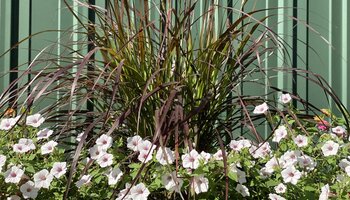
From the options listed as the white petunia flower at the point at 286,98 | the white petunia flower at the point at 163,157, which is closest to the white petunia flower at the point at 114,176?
the white petunia flower at the point at 163,157

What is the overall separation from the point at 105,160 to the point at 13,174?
336 millimetres

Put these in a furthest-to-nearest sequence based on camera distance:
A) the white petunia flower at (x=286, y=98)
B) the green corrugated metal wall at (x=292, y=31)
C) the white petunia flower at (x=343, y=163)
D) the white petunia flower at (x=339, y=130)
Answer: the green corrugated metal wall at (x=292, y=31) → the white petunia flower at (x=339, y=130) → the white petunia flower at (x=286, y=98) → the white petunia flower at (x=343, y=163)

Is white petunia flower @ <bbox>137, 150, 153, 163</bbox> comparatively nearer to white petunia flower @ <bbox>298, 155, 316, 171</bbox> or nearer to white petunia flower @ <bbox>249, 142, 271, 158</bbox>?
white petunia flower @ <bbox>249, 142, 271, 158</bbox>

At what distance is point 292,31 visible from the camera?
13.8ft

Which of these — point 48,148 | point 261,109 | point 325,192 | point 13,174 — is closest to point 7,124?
point 48,148

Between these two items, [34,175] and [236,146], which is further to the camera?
[236,146]

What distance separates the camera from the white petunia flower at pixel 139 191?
241 cm

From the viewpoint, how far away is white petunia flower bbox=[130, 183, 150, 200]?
241 cm

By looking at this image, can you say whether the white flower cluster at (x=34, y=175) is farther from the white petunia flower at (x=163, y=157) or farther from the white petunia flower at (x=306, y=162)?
the white petunia flower at (x=306, y=162)

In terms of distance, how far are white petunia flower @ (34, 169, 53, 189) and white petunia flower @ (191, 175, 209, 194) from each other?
53 cm

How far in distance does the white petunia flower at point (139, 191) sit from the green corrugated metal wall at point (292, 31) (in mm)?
1688

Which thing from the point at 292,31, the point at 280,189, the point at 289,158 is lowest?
the point at 280,189

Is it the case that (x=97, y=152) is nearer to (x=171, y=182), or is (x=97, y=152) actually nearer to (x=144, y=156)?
(x=144, y=156)

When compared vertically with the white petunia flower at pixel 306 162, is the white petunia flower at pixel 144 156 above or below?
above
